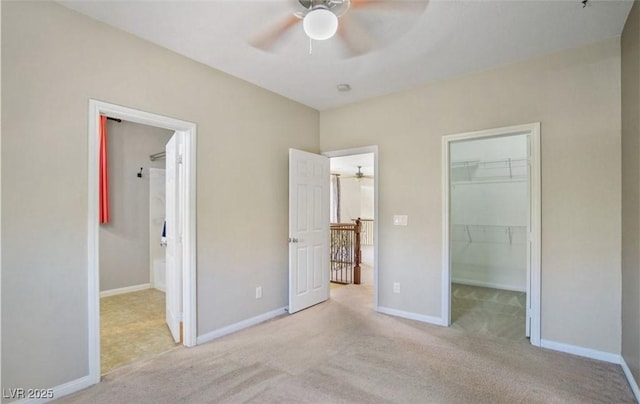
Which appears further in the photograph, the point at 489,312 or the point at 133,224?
the point at 133,224

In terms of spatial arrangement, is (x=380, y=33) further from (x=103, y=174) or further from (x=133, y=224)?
(x=133, y=224)

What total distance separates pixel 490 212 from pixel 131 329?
17.6 ft

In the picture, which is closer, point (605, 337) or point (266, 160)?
point (605, 337)

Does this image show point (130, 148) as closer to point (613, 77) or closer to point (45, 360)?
point (45, 360)

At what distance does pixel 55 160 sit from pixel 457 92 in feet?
12.2

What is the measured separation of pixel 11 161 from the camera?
2070 mm

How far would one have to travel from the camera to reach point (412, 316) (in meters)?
3.85

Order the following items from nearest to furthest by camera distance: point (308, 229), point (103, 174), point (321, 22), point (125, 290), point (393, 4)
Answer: point (321, 22) → point (393, 4) → point (308, 229) → point (103, 174) → point (125, 290)

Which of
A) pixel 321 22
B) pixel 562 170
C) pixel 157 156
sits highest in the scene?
pixel 321 22

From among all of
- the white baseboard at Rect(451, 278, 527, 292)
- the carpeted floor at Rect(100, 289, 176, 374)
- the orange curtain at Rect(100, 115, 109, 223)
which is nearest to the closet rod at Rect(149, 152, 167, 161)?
the orange curtain at Rect(100, 115, 109, 223)

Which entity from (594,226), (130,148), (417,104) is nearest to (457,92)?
(417,104)

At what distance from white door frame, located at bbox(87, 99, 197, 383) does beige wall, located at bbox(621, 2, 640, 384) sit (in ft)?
11.4

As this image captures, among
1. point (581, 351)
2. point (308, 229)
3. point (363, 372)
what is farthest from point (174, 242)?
point (581, 351)

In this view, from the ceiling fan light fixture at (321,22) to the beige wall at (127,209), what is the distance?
4119 mm
